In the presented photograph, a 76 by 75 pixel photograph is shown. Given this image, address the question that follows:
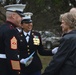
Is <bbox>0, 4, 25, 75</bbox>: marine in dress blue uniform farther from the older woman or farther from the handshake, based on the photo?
the older woman

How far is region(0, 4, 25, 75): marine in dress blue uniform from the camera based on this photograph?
6.06 m

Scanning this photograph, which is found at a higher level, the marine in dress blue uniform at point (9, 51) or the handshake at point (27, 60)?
the marine in dress blue uniform at point (9, 51)

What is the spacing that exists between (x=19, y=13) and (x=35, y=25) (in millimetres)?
22849

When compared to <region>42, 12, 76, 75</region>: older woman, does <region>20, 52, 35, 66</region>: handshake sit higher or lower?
lower

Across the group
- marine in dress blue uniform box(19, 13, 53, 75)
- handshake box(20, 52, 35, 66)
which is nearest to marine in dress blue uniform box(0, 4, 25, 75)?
handshake box(20, 52, 35, 66)

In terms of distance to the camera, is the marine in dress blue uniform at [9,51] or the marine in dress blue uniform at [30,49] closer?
the marine in dress blue uniform at [9,51]

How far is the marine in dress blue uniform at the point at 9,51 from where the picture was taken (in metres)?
6.06

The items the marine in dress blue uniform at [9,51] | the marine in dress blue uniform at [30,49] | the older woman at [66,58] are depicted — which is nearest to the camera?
the older woman at [66,58]

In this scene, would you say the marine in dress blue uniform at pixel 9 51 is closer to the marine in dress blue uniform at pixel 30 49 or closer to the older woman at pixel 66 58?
the older woman at pixel 66 58

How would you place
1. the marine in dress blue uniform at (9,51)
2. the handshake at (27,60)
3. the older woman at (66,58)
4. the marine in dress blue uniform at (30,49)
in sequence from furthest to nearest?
the marine in dress blue uniform at (30,49) → the handshake at (27,60) → the marine in dress blue uniform at (9,51) → the older woman at (66,58)

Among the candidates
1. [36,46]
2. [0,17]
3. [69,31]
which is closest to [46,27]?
[0,17]

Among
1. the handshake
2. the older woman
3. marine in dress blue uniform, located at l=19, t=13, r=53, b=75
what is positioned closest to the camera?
the older woman

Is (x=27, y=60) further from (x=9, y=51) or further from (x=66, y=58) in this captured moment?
(x=66, y=58)

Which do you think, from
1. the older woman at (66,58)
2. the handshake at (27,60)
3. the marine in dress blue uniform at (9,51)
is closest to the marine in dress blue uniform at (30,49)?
the handshake at (27,60)
